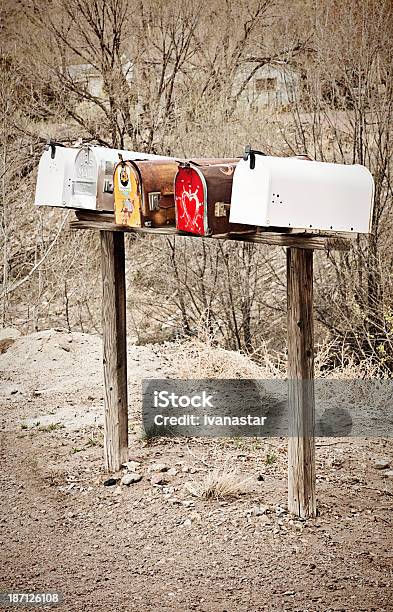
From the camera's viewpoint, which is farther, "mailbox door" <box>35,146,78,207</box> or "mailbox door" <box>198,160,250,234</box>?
"mailbox door" <box>35,146,78,207</box>

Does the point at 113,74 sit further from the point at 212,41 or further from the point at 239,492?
the point at 239,492

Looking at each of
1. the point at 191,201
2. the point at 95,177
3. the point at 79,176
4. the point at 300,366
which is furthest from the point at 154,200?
the point at 300,366

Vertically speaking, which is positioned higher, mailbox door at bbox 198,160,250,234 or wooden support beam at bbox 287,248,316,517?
mailbox door at bbox 198,160,250,234

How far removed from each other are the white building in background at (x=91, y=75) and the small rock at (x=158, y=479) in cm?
526

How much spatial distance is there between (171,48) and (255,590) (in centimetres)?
619

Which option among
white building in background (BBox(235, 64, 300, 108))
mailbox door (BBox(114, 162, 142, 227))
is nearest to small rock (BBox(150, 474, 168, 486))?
mailbox door (BBox(114, 162, 142, 227))

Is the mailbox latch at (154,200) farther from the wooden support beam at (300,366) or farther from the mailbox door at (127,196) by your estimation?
the wooden support beam at (300,366)

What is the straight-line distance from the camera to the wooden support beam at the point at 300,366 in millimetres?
3227

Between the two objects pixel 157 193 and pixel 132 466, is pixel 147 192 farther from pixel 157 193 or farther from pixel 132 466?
pixel 132 466

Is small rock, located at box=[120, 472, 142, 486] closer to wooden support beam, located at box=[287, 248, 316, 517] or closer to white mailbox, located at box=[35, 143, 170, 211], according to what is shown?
wooden support beam, located at box=[287, 248, 316, 517]

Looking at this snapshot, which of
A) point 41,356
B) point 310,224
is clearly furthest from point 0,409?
→ point 310,224

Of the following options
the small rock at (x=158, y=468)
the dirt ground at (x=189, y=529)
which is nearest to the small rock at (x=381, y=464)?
the dirt ground at (x=189, y=529)

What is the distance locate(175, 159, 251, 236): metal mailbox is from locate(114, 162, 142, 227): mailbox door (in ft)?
0.74

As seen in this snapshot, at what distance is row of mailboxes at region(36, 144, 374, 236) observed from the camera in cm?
289
